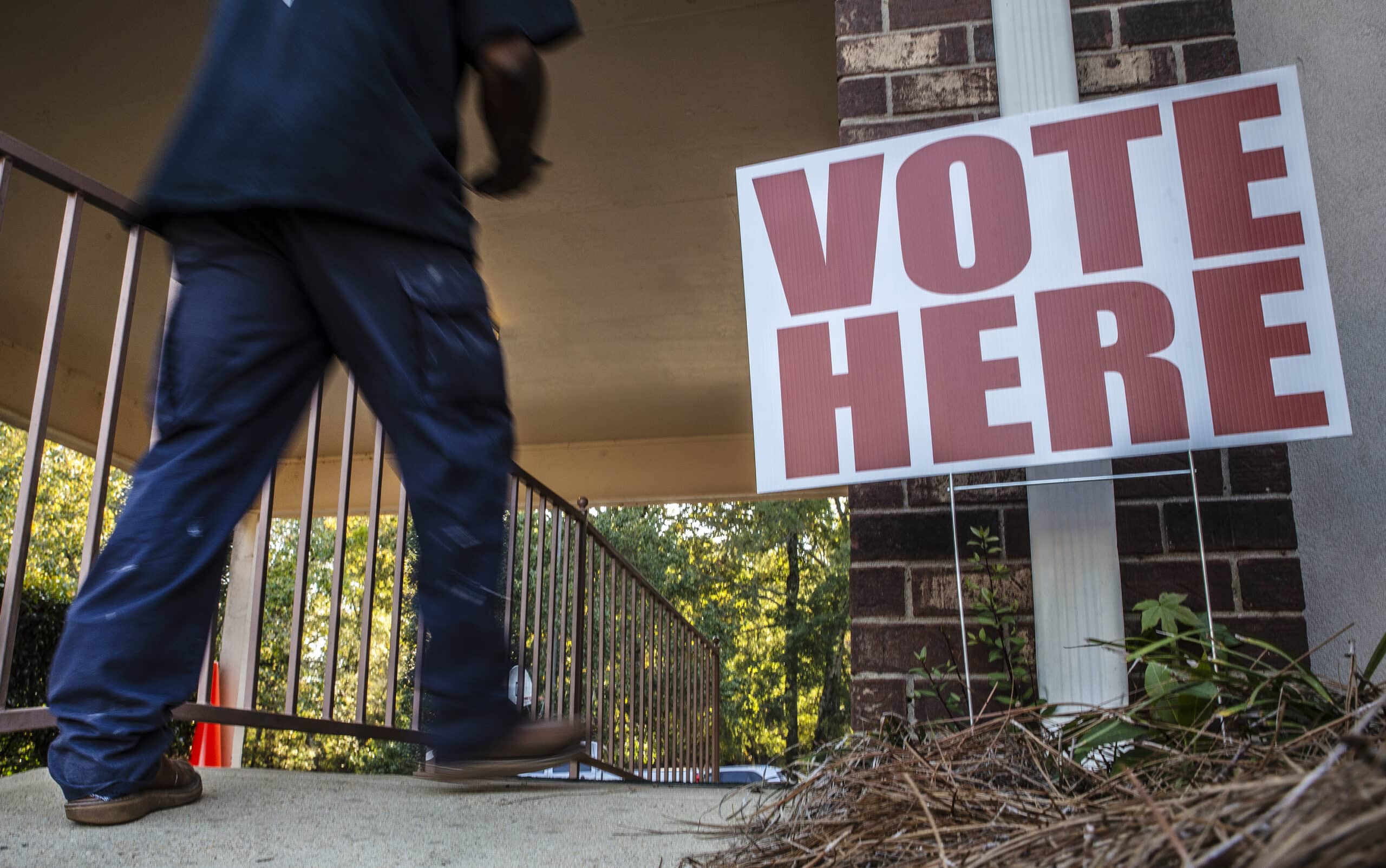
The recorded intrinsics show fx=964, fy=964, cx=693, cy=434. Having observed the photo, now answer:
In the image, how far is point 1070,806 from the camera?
2.60ft

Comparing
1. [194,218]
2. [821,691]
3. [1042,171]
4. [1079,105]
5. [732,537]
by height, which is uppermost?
[732,537]

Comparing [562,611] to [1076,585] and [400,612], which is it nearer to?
[400,612]

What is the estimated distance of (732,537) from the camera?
Result: 1864cm

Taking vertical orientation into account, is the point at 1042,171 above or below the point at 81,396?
below

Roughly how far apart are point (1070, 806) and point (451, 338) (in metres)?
0.92

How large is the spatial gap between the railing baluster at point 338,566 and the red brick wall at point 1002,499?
48.6 inches

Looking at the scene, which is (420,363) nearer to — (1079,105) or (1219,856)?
(1219,856)

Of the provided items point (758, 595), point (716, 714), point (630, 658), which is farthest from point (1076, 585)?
point (758, 595)

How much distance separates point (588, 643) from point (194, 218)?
2.85 m

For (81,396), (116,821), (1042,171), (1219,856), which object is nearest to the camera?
(1219,856)

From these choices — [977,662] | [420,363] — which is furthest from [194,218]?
[977,662]

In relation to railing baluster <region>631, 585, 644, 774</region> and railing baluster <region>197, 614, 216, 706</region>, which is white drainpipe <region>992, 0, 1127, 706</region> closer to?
railing baluster <region>197, 614, 216, 706</region>

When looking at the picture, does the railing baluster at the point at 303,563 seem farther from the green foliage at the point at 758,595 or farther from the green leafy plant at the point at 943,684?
the green foliage at the point at 758,595

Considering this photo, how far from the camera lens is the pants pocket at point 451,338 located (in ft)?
4.22
